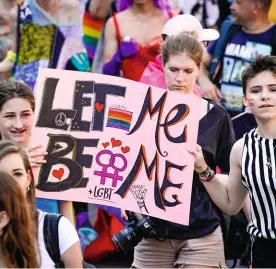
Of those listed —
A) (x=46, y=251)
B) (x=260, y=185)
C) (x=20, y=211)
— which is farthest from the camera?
(x=260, y=185)

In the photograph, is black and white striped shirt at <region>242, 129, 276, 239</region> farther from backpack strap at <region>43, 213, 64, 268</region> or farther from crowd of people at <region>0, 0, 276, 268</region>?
backpack strap at <region>43, 213, 64, 268</region>

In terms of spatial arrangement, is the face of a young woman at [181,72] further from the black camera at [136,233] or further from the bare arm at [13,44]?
the bare arm at [13,44]

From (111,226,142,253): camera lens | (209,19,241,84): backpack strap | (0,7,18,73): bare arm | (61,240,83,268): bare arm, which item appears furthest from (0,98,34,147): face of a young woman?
(209,19,241,84): backpack strap

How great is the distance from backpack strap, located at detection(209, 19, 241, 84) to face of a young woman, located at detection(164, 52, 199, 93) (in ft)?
7.65

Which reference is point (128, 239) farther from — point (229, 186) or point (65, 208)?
point (229, 186)

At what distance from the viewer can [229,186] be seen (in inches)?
259

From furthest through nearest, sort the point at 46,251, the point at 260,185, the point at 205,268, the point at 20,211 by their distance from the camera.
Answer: the point at 205,268 < the point at 260,185 < the point at 46,251 < the point at 20,211

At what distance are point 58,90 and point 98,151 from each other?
1.27 ft

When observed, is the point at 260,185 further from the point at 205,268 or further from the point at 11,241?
the point at 11,241

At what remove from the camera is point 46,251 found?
18.9 feet

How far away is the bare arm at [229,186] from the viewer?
6546 mm

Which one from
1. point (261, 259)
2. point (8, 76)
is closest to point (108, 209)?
point (8, 76)

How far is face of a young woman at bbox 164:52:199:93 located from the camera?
7.00 meters

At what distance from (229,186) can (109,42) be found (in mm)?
3127
